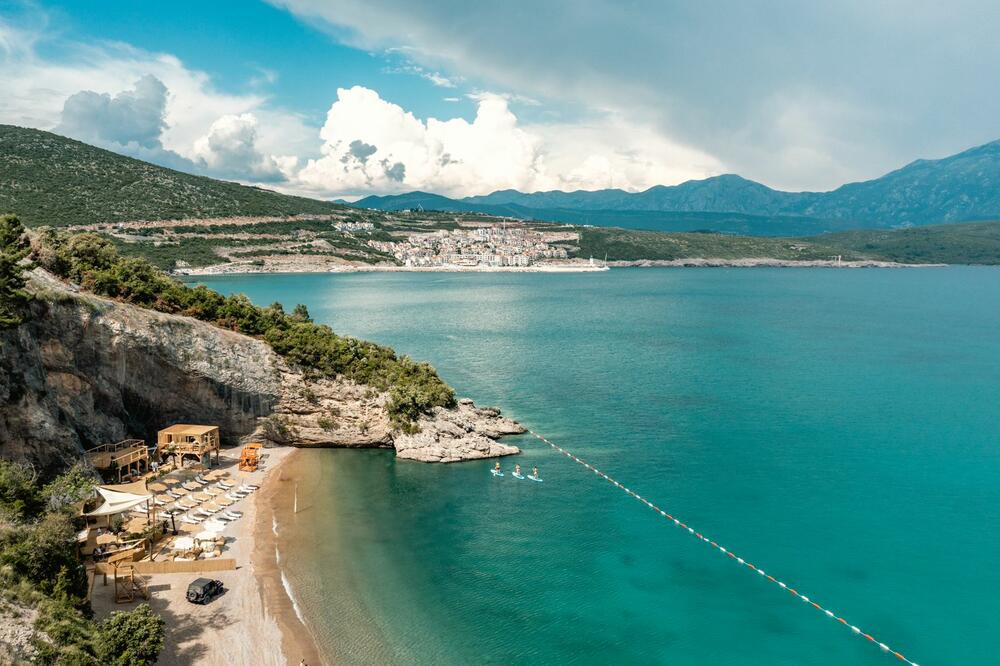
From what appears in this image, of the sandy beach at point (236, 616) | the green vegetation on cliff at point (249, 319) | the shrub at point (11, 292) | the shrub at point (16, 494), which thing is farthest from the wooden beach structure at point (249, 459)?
the shrub at point (11, 292)

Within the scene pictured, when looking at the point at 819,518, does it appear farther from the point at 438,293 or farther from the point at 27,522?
the point at 438,293

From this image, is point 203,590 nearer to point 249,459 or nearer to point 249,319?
point 249,459

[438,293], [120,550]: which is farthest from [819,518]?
[438,293]

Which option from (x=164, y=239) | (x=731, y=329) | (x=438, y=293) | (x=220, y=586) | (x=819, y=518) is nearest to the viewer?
(x=220, y=586)

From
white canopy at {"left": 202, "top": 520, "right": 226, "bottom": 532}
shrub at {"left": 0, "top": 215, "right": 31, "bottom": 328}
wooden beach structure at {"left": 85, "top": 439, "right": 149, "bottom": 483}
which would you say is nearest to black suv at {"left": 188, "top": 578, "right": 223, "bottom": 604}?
white canopy at {"left": 202, "top": 520, "right": 226, "bottom": 532}

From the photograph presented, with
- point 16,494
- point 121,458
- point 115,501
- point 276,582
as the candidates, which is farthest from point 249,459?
point 16,494

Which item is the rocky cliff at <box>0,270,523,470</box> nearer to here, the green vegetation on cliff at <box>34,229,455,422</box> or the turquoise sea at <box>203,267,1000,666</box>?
the green vegetation on cliff at <box>34,229,455,422</box>

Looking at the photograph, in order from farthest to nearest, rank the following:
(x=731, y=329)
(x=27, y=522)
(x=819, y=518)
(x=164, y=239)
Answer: (x=164, y=239) → (x=731, y=329) → (x=819, y=518) → (x=27, y=522)
